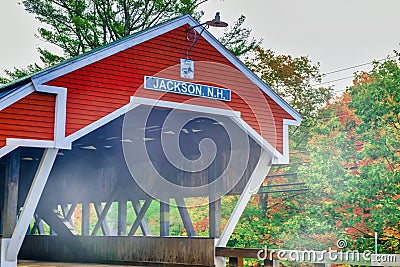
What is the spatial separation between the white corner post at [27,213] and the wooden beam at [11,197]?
0.16m

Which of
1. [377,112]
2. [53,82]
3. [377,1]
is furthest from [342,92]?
[53,82]

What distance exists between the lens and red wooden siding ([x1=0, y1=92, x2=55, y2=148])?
938 centimetres

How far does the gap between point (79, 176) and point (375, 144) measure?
7.53 metres

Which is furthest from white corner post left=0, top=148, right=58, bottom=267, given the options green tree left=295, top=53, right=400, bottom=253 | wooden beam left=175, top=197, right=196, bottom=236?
green tree left=295, top=53, right=400, bottom=253

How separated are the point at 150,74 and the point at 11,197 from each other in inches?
120

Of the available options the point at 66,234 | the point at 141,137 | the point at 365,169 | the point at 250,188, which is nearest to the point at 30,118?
the point at 141,137

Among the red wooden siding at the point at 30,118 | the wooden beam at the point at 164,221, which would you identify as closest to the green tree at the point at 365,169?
the wooden beam at the point at 164,221

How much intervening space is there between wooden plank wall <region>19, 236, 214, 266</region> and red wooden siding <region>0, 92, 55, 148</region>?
419 cm

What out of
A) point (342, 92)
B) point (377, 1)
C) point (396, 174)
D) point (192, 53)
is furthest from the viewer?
point (377, 1)

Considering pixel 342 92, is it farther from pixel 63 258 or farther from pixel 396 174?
pixel 63 258

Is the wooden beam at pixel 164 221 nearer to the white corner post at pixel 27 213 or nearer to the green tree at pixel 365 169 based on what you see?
the green tree at pixel 365 169

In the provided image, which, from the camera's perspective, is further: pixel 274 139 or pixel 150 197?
pixel 150 197

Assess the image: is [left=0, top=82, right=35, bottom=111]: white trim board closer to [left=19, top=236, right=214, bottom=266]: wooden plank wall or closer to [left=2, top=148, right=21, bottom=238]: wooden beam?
[left=2, top=148, right=21, bottom=238]: wooden beam

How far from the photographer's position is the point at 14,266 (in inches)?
397
